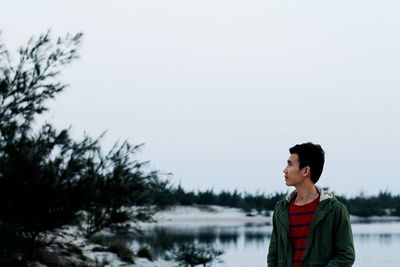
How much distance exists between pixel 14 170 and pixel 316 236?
38.9 feet

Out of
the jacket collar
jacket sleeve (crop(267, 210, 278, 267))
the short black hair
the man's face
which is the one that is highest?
the short black hair

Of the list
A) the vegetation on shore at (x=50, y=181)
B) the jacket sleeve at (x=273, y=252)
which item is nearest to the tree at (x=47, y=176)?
the vegetation on shore at (x=50, y=181)

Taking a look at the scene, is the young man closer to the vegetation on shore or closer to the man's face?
the man's face

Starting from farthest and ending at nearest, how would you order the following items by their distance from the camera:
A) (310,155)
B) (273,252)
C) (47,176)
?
(47,176) → (273,252) → (310,155)

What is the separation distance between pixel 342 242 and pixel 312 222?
0.65 ft

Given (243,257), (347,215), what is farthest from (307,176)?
(243,257)

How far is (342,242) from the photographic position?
168 inches

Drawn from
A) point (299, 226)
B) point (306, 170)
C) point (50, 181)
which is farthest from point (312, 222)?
point (50, 181)

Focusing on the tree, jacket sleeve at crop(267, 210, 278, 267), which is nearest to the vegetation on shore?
the tree

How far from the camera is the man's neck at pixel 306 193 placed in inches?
171

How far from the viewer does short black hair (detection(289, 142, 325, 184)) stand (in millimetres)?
4266

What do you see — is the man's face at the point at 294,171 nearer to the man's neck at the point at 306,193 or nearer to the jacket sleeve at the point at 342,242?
the man's neck at the point at 306,193

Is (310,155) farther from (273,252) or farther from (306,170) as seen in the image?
(273,252)

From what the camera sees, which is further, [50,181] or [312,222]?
[50,181]
